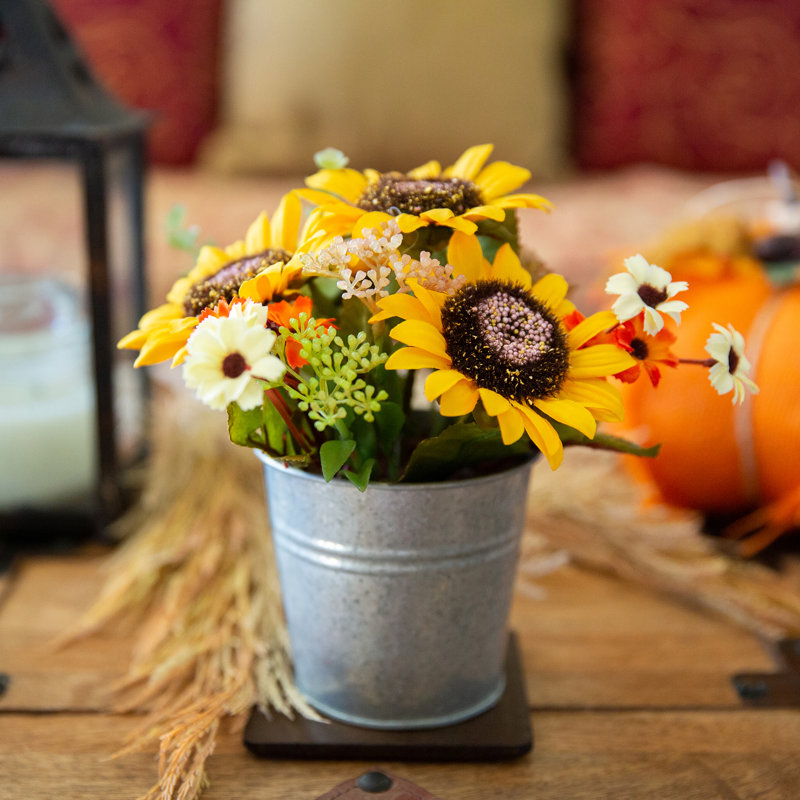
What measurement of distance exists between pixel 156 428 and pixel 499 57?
0.92m

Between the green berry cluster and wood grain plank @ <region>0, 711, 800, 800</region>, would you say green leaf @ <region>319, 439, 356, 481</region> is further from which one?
wood grain plank @ <region>0, 711, 800, 800</region>

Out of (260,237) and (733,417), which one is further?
(733,417)

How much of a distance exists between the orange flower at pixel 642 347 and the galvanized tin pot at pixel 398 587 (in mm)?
98

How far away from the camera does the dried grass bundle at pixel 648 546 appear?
743 mm

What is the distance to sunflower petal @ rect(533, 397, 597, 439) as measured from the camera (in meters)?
0.43

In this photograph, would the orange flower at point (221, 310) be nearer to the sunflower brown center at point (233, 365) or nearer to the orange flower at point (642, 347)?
the sunflower brown center at point (233, 365)

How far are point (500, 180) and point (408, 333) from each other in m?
0.13

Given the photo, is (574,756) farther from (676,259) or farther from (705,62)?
(705,62)

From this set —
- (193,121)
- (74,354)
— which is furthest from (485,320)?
(193,121)

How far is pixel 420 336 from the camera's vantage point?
0.44 metres

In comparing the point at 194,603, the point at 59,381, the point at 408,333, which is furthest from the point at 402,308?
the point at 59,381

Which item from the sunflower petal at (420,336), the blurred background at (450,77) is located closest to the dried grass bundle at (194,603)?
the sunflower petal at (420,336)

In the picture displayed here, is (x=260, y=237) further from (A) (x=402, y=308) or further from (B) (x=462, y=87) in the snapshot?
(B) (x=462, y=87)

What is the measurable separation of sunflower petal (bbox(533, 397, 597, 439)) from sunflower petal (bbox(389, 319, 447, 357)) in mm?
56
